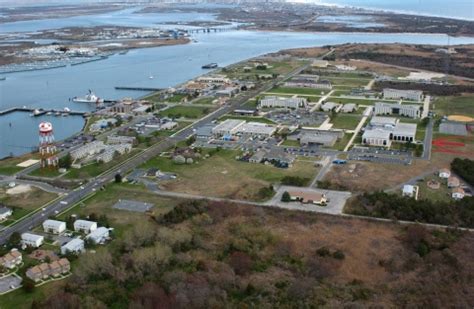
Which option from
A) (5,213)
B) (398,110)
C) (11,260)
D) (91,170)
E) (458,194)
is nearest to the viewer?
(11,260)

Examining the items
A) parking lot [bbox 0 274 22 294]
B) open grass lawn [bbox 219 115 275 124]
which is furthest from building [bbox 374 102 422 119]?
parking lot [bbox 0 274 22 294]

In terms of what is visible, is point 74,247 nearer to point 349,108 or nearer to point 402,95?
point 349,108

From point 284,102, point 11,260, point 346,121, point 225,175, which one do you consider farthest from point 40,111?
point 11,260

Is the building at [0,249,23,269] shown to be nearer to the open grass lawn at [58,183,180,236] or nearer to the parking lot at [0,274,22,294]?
the parking lot at [0,274,22,294]

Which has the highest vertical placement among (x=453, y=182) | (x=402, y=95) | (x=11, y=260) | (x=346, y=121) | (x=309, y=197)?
(x=11, y=260)

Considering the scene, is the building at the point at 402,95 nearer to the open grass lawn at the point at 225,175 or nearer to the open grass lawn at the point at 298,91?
the open grass lawn at the point at 298,91

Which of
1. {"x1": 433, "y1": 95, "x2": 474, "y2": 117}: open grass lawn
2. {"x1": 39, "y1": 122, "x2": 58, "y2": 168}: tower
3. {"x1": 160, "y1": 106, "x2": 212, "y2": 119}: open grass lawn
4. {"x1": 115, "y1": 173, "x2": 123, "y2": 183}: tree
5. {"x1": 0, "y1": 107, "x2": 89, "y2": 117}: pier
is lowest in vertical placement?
{"x1": 433, "y1": 95, "x2": 474, "y2": 117}: open grass lawn
